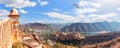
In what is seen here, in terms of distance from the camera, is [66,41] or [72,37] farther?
[72,37]

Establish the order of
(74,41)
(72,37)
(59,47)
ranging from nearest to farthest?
(59,47), (74,41), (72,37)

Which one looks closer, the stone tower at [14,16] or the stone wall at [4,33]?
the stone wall at [4,33]

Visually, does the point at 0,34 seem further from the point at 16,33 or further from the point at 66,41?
the point at 66,41

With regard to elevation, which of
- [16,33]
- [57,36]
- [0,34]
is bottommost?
[57,36]

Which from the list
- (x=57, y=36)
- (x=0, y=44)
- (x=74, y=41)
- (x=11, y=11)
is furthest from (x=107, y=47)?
(x=0, y=44)

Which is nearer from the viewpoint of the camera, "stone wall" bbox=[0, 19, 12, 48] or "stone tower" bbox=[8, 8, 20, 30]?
"stone wall" bbox=[0, 19, 12, 48]

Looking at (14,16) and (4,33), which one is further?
(14,16)

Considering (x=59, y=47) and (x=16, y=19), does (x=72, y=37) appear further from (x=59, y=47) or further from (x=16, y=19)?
(x=16, y=19)

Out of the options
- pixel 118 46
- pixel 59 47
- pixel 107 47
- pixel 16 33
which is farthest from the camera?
pixel 107 47

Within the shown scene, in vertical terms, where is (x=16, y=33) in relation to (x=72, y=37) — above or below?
above
